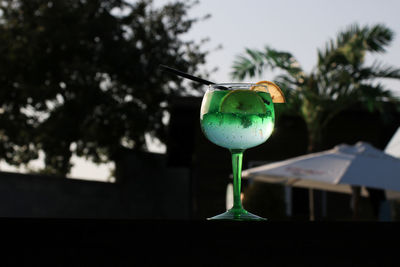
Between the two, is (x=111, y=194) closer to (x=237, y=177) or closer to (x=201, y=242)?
(x=237, y=177)

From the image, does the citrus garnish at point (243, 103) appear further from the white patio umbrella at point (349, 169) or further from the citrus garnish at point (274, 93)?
the white patio umbrella at point (349, 169)

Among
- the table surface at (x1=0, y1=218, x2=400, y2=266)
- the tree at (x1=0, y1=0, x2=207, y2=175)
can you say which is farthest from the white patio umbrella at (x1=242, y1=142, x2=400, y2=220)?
the tree at (x1=0, y1=0, x2=207, y2=175)

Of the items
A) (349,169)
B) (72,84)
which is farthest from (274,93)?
(72,84)

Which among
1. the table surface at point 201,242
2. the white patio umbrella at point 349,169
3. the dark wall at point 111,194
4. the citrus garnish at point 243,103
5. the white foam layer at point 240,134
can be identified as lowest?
the dark wall at point 111,194

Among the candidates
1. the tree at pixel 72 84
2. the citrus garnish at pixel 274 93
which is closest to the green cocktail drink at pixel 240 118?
the citrus garnish at pixel 274 93

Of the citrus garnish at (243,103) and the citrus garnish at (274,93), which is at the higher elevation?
the citrus garnish at (274,93)

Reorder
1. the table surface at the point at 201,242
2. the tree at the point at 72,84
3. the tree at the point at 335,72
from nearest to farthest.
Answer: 1. the table surface at the point at 201,242
2. the tree at the point at 335,72
3. the tree at the point at 72,84

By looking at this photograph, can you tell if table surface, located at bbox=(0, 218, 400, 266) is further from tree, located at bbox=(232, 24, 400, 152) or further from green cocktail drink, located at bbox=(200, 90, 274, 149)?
tree, located at bbox=(232, 24, 400, 152)
